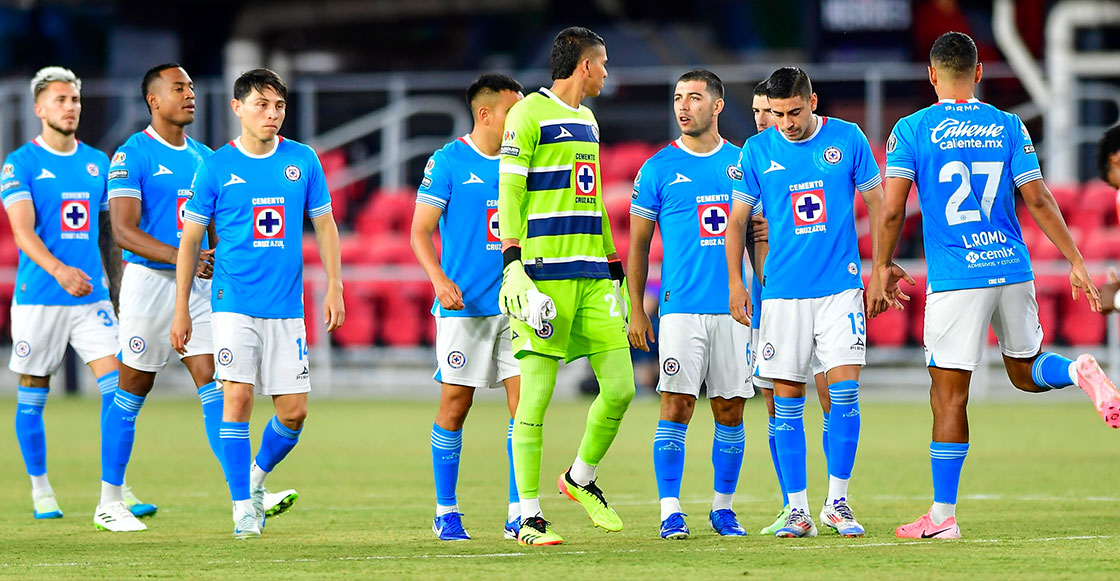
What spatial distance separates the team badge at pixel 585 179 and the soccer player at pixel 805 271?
761 millimetres

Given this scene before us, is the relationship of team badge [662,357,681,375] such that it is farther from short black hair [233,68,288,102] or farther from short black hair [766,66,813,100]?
short black hair [233,68,288,102]

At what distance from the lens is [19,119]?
2208 cm

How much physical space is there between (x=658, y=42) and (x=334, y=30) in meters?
6.66

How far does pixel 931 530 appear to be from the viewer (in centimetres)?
717

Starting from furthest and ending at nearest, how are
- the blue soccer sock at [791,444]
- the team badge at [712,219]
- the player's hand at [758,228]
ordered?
the player's hand at [758,228] → the team badge at [712,219] → the blue soccer sock at [791,444]

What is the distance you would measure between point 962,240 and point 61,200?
4.97 m

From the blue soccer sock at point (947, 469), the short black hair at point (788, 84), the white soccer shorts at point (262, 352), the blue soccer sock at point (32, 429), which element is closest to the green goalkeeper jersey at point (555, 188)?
the short black hair at point (788, 84)

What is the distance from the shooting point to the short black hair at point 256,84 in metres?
7.74

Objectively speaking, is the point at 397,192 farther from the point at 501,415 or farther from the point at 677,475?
the point at 677,475

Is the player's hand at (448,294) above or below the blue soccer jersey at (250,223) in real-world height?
below

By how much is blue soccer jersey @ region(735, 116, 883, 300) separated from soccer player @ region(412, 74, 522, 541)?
1.21 m

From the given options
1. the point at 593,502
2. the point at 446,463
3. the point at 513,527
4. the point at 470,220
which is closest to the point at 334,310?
the point at 470,220

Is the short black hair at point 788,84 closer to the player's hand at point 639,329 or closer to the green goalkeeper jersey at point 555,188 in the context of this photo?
the green goalkeeper jersey at point 555,188

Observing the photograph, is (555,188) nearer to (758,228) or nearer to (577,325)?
(577,325)
